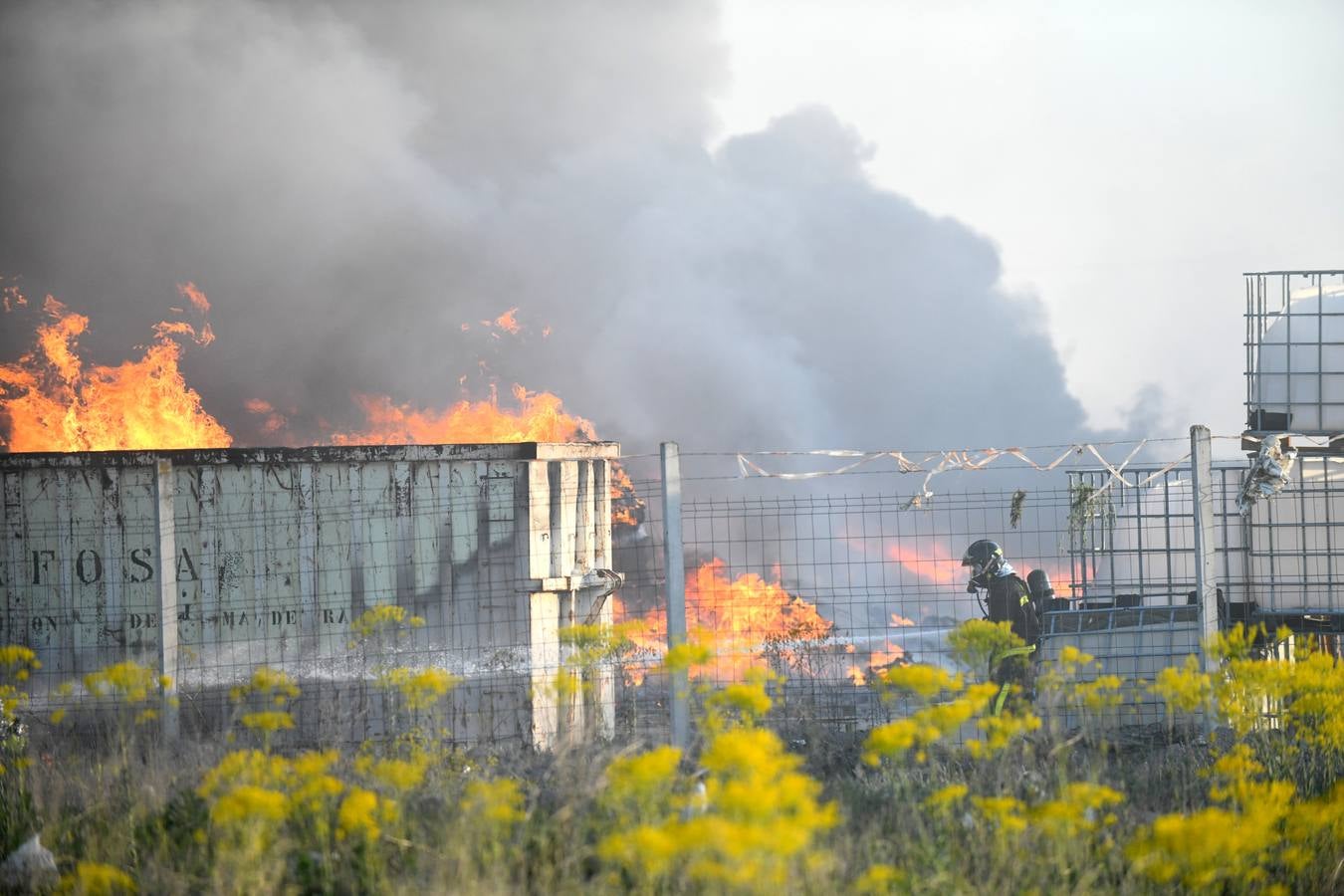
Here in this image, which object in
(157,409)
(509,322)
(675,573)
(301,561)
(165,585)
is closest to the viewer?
(675,573)

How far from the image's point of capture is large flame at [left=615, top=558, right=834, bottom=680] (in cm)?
846

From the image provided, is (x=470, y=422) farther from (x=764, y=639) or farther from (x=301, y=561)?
(x=301, y=561)

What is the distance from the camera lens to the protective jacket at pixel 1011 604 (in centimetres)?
926

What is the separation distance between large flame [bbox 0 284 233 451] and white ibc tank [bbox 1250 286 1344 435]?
16.1 m

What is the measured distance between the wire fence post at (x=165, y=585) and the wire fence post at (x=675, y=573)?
294cm

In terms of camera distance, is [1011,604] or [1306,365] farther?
[1011,604]

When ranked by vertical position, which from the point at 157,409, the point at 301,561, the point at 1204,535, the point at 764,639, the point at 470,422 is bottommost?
the point at 764,639

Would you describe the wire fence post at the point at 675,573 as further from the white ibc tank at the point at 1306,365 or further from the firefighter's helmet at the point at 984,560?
the white ibc tank at the point at 1306,365

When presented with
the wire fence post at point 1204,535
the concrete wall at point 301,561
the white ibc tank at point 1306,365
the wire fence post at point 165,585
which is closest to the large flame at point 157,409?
the concrete wall at point 301,561

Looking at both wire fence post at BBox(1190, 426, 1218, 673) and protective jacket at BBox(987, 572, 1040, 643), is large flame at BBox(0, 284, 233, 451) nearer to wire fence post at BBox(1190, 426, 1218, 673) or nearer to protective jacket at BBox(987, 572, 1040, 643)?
protective jacket at BBox(987, 572, 1040, 643)

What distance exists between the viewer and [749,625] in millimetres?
10445

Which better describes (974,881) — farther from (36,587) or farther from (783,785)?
(36,587)

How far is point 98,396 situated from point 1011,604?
19.1 meters

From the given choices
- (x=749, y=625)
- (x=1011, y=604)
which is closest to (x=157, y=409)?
(x=749, y=625)
